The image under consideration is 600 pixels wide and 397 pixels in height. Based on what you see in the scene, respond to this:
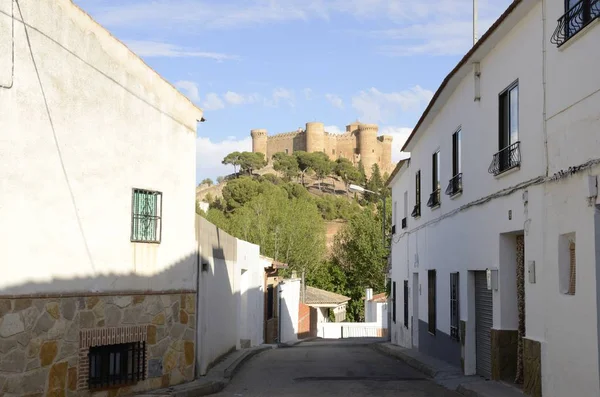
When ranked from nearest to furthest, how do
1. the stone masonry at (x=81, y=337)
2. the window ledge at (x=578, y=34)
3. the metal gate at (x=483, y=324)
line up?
the window ledge at (x=578, y=34) → the stone masonry at (x=81, y=337) → the metal gate at (x=483, y=324)

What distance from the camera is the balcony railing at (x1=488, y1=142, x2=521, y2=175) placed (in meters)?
11.9

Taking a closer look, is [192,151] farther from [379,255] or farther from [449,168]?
[379,255]

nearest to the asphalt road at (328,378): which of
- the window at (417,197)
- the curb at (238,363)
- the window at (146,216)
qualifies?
the curb at (238,363)

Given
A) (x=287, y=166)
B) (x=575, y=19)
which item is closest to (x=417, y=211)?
(x=575, y=19)

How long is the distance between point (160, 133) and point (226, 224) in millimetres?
55333

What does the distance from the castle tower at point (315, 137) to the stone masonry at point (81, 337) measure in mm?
124956

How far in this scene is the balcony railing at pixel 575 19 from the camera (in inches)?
356

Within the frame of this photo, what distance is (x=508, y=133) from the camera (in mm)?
12711

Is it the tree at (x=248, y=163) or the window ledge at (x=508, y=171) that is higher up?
the tree at (x=248, y=163)

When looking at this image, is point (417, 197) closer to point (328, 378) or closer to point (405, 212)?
point (405, 212)

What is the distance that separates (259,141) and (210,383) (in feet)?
430

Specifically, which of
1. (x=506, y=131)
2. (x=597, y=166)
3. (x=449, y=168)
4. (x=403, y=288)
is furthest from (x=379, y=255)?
(x=597, y=166)

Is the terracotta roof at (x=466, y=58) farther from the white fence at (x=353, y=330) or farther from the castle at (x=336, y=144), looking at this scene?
the castle at (x=336, y=144)

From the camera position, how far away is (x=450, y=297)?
667 inches
